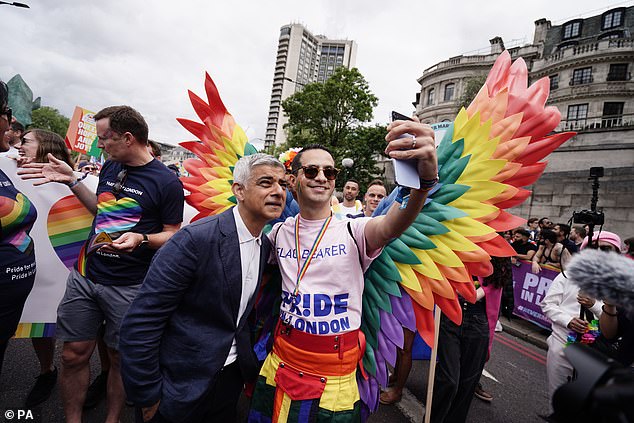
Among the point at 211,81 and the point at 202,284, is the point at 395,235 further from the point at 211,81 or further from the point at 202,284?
the point at 211,81

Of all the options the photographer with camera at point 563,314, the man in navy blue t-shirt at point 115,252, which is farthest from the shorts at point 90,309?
the photographer with camera at point 563,314

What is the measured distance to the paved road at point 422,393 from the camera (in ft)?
8.30

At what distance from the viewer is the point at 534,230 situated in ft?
29.6

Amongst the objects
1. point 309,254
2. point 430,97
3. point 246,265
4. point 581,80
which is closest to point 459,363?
point 309,254

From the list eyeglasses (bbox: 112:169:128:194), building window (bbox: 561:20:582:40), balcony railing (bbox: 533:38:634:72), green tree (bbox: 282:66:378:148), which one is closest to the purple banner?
eyeglasses (bbox: 112:169:128:194)

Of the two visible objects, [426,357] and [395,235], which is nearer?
[395,235]

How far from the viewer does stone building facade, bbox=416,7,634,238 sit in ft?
42.5

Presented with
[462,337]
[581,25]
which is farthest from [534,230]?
[581,25]

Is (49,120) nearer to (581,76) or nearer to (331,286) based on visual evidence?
(331,286)

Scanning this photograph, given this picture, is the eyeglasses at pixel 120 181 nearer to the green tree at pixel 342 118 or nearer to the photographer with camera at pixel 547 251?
the photographer with camera at pixel 547 251

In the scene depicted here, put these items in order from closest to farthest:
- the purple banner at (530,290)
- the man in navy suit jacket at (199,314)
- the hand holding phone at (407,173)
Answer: the hand holding phone at (407,173)
the man in navy suit jacket at (199,314)
the purple banner at (530,290)

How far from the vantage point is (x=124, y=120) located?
2133 mm

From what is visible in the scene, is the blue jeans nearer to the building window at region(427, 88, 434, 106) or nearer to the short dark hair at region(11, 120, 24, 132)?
the short dark hair at region(11, 120, 24, 132)

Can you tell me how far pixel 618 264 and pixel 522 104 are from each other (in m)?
1.20
